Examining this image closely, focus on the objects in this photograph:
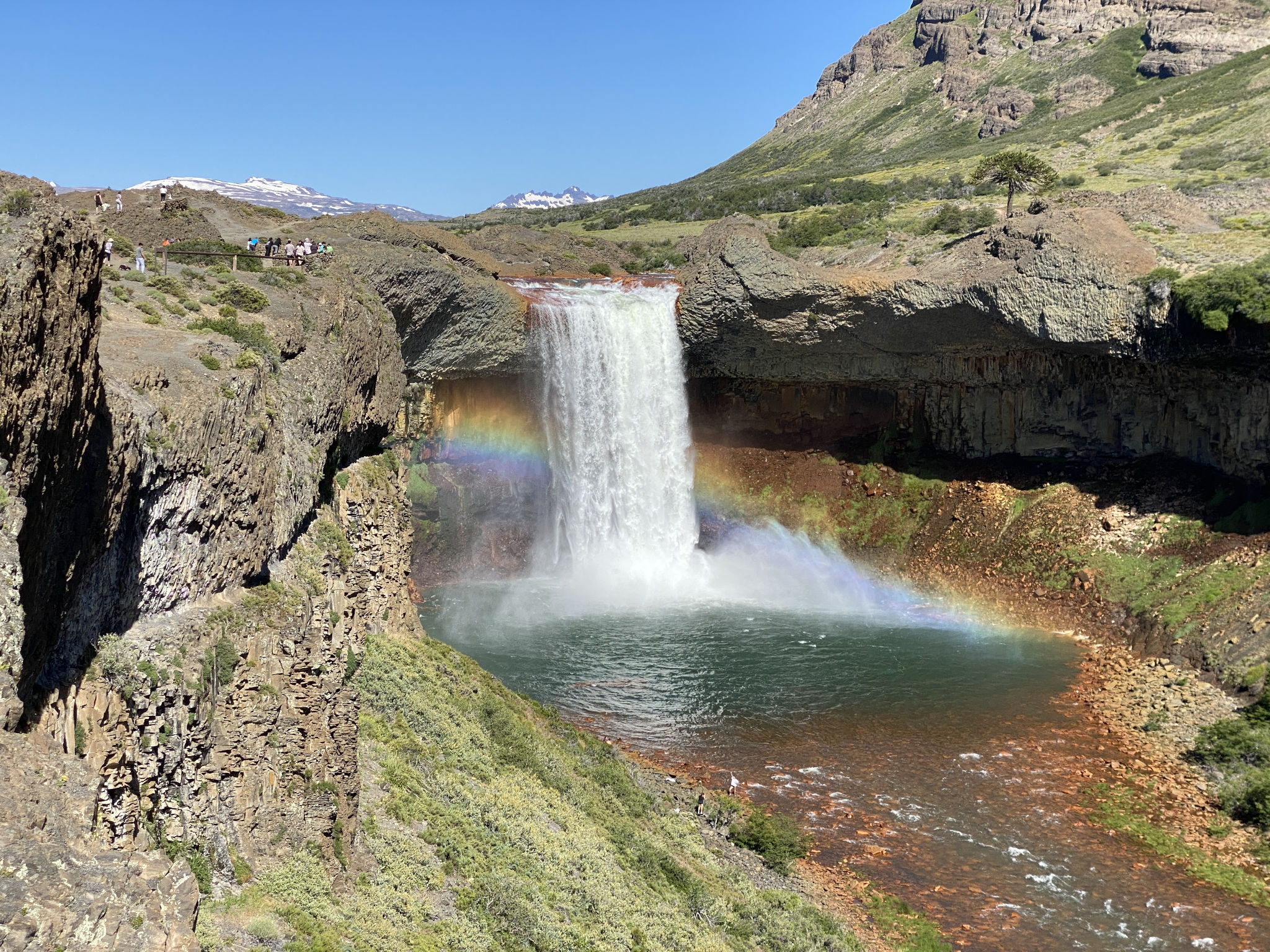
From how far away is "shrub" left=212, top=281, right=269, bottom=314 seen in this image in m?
26.2

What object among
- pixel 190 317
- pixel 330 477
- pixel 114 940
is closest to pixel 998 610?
pixel 330 477

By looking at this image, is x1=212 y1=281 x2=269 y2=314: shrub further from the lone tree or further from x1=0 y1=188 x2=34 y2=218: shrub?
the lone tree

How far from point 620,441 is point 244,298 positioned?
27.5m

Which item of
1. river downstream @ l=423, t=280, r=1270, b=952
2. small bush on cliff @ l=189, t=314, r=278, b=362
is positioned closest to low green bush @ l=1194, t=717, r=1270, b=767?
river downstream @ l=423, t=280, r=1270, b=952

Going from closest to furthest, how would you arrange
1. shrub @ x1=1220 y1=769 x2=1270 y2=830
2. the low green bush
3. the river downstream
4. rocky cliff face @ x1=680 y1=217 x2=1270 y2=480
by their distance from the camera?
the river downstream < shrub @ x1=1220 y1=769 x2=1270 y2=830 < the low green bush < rocky cliff face @ x1=680 y1=217 x2=1270 y2=480

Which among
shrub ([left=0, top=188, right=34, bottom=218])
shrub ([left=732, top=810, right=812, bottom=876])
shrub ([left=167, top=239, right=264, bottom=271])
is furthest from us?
shrub ([left=167, top=239, right=264, bottom=271])

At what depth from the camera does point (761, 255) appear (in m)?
47.1

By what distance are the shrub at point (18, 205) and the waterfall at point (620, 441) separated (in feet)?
123

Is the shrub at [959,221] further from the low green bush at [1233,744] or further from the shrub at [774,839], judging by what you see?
the shrub at [774,839]

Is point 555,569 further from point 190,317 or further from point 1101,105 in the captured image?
point 1101,105

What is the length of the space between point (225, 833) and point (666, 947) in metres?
8.53

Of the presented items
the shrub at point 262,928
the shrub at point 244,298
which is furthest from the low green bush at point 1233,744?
the shrub at point 244,298

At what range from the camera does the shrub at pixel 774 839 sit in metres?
25.2

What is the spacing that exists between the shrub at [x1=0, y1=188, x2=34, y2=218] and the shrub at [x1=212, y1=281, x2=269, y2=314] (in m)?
14.1
